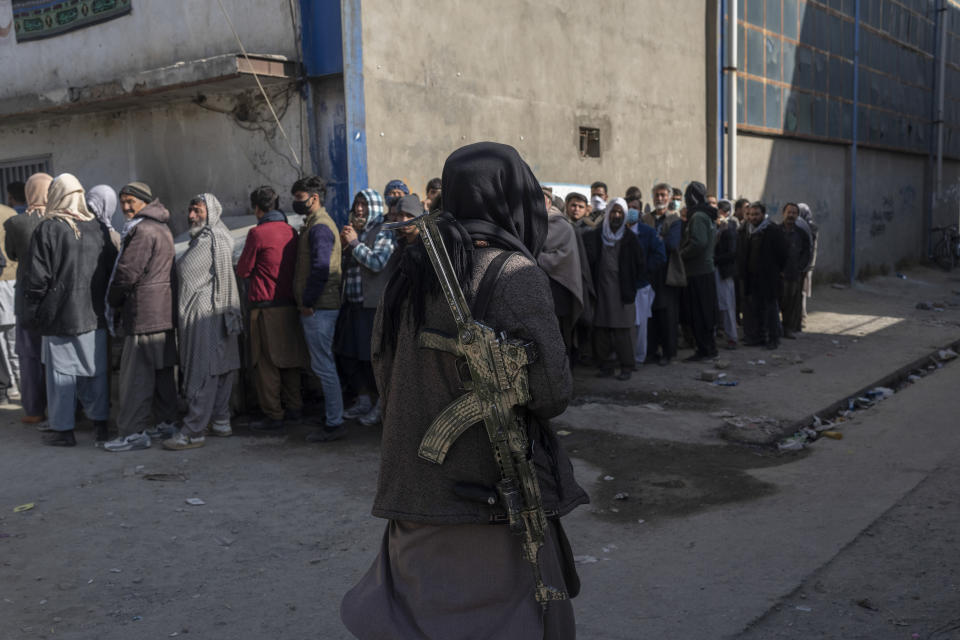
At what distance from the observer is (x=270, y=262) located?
6344 millimetres

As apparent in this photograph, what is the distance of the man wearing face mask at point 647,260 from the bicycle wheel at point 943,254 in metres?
15.3

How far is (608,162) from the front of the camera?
1109 cm

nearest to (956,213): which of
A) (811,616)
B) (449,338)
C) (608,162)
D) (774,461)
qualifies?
(608,162)

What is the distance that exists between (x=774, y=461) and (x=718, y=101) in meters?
8.53

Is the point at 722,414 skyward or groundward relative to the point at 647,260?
groundward

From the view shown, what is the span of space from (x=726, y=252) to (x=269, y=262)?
5.77 meters

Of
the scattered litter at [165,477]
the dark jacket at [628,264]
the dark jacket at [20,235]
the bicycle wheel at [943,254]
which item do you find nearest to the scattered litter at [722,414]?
the dark jacket at [628,264]

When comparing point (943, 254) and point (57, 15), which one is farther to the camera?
point (943, 254)

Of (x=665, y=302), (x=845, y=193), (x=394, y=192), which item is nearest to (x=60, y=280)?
(x=394, y=192)

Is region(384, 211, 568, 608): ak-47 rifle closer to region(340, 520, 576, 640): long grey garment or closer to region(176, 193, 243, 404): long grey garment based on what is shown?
region(340, 520, 576, 640): long grey garment

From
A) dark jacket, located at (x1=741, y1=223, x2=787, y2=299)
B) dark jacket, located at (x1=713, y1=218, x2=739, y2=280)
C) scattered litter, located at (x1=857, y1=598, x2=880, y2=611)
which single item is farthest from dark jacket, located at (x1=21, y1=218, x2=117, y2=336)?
dark jacket, located at (x1=741, y1=223, x2=787, y2=299)

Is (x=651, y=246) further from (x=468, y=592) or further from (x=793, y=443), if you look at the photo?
(x=468, y=592)

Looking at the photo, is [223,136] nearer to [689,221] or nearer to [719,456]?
[689,221]

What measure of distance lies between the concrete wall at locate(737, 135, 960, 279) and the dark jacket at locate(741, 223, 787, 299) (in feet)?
12.4
